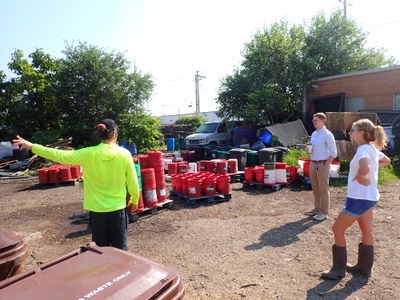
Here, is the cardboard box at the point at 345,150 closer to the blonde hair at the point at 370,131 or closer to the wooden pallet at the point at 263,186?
the wooden pallet at the point at 263,186

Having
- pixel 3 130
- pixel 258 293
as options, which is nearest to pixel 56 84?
pixel 3 130

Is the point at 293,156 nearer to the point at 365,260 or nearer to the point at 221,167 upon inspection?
the point at 221,167

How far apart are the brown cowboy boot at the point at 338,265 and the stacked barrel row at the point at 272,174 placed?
4943 millimetres

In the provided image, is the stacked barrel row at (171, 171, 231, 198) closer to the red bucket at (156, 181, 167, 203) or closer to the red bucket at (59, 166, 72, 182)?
the red bucket at (156, 181, 167, 203)

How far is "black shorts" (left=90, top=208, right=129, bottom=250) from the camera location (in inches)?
136

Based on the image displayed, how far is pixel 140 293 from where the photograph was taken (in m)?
1.90

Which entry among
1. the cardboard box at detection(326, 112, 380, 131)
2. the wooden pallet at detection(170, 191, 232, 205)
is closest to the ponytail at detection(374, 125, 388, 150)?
the wooden pallet at detection(170, 191, 232, 205)

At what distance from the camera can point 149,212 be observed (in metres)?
6.92

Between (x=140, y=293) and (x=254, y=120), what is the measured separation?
1688 cm

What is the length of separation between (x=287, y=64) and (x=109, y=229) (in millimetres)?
17482

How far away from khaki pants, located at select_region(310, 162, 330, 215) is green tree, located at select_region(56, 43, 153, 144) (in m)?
15.4

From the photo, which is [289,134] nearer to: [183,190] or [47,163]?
[183,190]

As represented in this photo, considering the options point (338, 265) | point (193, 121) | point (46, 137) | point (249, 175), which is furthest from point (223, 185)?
point (193, 121)

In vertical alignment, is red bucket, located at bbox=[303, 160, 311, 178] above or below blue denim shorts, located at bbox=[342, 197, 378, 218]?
below
